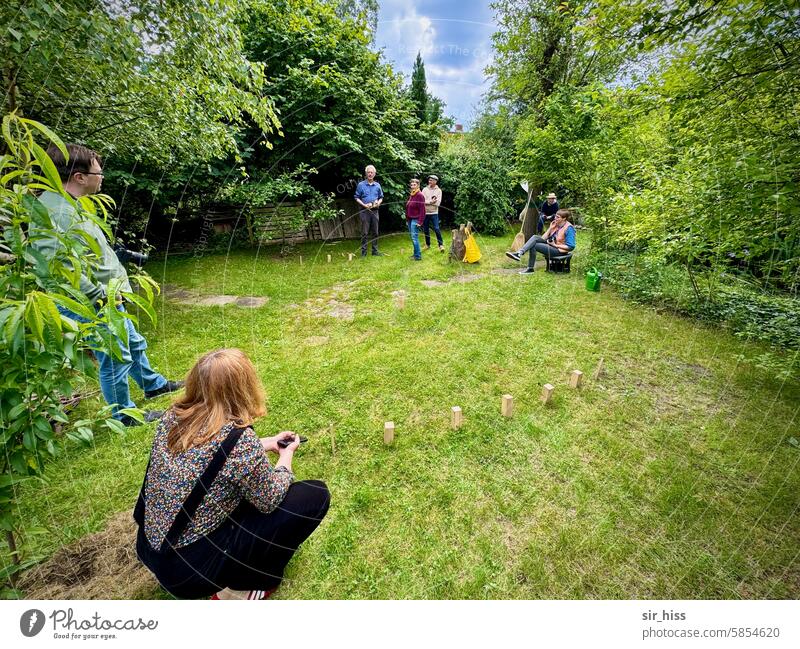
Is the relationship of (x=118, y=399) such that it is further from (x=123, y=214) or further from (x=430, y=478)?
(x=123, y=214)

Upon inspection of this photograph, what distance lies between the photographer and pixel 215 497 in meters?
1.40

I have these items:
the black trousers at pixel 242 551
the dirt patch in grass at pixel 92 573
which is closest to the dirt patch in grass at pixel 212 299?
the dirt patch in grass at pixel 92 573

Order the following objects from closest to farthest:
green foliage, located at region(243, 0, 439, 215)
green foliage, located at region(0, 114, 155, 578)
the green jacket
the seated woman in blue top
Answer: green foliage, located at region(0, 114, 155, 578), the green jacket, the seated woman in blue top, green foliage, located at region(243, 0, 439, 215)

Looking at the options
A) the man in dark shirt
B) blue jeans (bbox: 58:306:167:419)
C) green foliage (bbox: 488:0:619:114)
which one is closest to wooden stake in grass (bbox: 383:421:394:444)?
blue jeans (bbox: 58:306:167:419)

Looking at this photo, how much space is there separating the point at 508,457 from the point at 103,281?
340 cm

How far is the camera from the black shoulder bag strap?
1.34 meters

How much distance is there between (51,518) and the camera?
1991 mm

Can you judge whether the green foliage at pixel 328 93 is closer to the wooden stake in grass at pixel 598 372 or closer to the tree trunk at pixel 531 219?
the tree trunk at pixel 531 219

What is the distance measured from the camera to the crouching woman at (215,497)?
135 centimetres

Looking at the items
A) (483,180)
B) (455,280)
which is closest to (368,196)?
(455,280)

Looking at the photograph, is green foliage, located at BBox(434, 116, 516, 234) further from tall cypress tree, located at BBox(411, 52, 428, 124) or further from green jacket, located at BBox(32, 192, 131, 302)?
green jacket, located at BBox(32, 192, 131, 302)

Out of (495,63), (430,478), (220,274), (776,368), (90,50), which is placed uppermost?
(495,63)

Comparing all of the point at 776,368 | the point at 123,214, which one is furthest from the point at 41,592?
the point at 123,214

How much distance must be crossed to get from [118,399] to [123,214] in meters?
6.05
